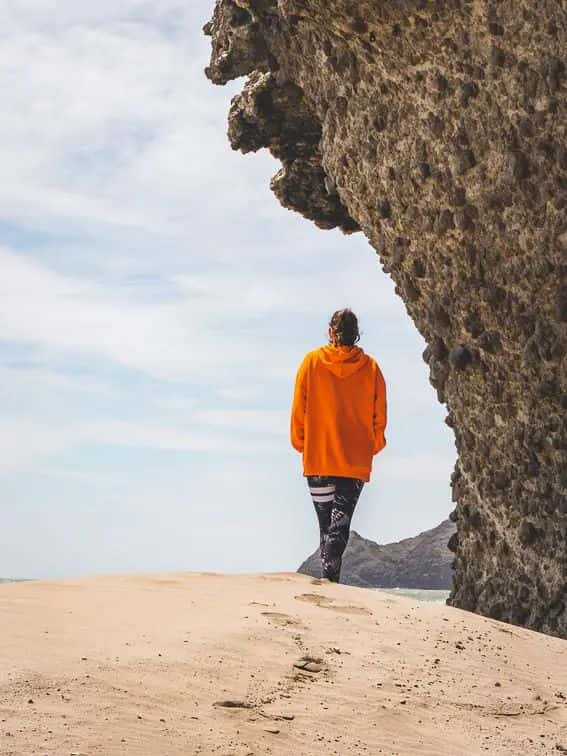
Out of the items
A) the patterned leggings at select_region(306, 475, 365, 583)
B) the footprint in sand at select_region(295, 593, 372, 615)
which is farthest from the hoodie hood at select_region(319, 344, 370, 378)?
the footprint in sand at select_region(295, 593, 372, 615)

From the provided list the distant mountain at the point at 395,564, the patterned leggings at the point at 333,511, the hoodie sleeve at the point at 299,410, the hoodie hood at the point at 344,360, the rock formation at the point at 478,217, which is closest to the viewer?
the rock formation at the point at 478,217

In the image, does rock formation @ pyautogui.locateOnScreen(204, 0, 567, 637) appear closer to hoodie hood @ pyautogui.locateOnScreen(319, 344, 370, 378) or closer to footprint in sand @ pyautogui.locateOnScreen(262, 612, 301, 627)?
hoodie hood @ pyautogui.locateOnScreen(319, 344, 370, 378)

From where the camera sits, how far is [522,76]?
7.60 meters

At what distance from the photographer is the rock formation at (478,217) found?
767cm

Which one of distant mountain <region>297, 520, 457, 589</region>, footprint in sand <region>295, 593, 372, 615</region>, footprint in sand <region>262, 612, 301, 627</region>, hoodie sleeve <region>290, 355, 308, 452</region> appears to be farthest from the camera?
distant mountain <region>297, 520, 457, 589</region>

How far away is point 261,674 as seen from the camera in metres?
5.19

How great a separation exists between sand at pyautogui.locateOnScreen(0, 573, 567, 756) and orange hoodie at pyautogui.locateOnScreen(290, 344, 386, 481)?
5.91 feet

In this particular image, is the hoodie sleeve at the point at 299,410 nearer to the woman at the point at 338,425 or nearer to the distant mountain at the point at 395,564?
the woman at the point at 338,425

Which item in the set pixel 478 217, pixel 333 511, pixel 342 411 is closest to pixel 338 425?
pixel 342 411

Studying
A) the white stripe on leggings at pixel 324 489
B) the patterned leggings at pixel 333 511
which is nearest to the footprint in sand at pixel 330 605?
the patterned leggings at pixel 333 511

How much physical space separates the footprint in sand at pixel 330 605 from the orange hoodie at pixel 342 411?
1962 mm

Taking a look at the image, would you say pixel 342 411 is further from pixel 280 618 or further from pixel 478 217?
pixel 280 618

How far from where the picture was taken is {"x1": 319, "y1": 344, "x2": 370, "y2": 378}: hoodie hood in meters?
8.66

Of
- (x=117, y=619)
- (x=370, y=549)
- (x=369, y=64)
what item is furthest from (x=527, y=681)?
(x=370, y=549)
